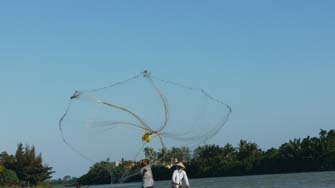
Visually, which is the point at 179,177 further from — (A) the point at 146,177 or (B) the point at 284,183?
(B) the point at 284,183

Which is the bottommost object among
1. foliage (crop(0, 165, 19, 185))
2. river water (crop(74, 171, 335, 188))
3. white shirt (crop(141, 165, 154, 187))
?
white shirt (crop(141, 165, 154, 187))

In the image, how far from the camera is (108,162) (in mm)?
23969

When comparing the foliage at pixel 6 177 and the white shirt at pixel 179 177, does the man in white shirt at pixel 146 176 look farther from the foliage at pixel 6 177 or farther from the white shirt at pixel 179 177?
the foliage at pixel 6 177

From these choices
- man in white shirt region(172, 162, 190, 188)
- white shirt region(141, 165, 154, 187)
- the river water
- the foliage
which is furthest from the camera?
the foliage

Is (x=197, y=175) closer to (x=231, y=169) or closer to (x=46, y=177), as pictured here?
(x=231, y=169)

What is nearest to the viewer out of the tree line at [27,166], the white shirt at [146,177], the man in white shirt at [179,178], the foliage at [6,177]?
the white shirt at [146,177]

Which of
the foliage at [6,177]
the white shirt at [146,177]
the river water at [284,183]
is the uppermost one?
the foliage at [6,177]

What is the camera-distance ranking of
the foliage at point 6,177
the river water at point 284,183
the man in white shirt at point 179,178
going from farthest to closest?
1. the foliage at point 6,177
2. the river water at point 284,183
3. the man in white shirt at point 179,178

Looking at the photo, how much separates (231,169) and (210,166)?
5841 mm

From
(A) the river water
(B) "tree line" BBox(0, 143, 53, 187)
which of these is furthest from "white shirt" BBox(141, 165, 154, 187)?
(B) "tree line" BBox(0, 143, 53, 187)

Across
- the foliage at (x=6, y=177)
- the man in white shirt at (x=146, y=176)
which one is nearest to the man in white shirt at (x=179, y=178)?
the man in white shirt at (x=146, y=176)

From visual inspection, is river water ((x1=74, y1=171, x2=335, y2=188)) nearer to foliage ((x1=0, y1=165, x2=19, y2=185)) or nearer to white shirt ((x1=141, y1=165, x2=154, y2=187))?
foliage ((x1=0, y1=165, x2=19, y2=185))

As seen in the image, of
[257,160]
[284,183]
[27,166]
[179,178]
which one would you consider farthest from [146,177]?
[257,160]

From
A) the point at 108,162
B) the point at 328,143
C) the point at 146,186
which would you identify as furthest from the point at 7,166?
the point at 146,186
